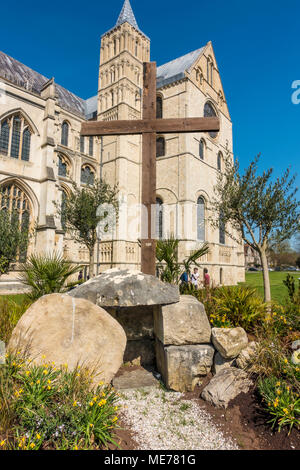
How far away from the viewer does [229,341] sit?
4234 mm

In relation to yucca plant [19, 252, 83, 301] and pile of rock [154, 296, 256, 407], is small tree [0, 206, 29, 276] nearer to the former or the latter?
yucca plant [19, 252, 83, 301]

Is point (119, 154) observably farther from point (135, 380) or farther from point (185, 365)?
point (185, 365)

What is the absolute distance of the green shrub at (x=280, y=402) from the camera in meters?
2.96

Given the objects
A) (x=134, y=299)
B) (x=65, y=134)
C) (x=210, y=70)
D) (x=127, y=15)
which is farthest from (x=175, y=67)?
(x=134, y=299)

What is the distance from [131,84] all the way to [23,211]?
16.0m

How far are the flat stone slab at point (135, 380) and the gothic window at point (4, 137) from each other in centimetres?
1842

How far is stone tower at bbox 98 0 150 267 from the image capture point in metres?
22.6

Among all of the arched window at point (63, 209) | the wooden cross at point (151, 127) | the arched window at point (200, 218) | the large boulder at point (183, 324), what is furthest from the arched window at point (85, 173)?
the large boulder at point (183, 324)

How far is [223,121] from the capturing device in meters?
29.8

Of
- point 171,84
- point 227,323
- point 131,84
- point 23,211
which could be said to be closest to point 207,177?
point 171,84

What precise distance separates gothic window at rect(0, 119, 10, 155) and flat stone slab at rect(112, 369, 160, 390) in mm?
18420

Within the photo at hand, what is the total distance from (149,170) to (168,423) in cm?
430

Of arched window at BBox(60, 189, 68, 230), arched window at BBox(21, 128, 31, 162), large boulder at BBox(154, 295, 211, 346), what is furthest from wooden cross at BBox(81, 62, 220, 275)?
arched window at BBox(21, 128, 31, 162)
